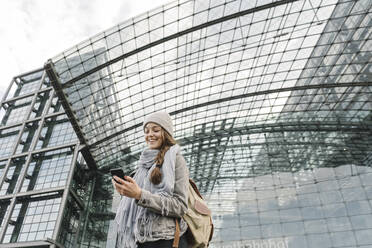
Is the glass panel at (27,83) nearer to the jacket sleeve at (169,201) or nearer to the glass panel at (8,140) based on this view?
the glass panel at (8,140)

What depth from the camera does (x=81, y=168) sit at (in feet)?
103

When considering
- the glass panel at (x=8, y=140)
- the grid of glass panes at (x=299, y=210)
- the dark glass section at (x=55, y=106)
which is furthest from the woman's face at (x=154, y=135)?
the glass panel at (x=8, y=140)

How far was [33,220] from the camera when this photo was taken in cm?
2870

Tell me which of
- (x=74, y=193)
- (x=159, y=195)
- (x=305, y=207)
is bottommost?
(x=159, y=195)

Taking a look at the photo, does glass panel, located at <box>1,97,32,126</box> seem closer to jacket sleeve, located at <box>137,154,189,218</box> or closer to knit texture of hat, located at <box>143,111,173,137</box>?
knit texture of hat, located at <box>143,111,173,137</box>

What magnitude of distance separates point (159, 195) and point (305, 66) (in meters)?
26.3

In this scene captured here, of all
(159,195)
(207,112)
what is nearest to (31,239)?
(207,112)

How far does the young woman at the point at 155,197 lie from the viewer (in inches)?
79.6

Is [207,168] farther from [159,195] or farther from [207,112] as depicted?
[159,195]

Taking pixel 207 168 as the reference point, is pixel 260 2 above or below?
above

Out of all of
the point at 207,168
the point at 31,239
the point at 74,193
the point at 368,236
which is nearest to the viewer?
the point at 368,236

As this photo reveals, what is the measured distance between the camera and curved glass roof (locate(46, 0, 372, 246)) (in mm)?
21078

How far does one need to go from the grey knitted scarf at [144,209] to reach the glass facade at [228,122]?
62.1 ft

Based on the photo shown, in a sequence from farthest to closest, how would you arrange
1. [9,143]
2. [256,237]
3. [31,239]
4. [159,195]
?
[9,143] → [31,239] → [256,237] → [159,195]
